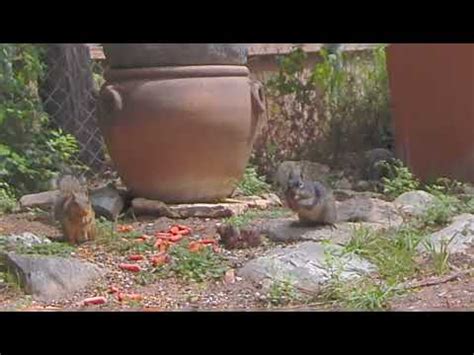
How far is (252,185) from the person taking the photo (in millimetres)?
5020

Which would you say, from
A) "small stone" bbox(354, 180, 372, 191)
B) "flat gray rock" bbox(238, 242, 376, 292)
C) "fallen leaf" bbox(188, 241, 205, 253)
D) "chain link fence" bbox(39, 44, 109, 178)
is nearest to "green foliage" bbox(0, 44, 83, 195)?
"chain link fence" bbox(39, 44, 109, 178)

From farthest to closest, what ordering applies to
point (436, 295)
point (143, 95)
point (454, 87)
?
1. point (454, 87)
2. point (143, 95)
3. point (436, 295)

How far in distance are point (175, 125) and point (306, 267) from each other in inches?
53.1

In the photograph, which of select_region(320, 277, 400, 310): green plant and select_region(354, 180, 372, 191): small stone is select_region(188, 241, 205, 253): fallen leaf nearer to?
select_region(320, 277, 400, 310): green plant

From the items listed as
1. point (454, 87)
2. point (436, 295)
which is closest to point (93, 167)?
point (454, 87)

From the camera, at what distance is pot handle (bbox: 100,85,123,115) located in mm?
4438

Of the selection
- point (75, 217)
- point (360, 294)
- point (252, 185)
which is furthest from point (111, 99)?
point (360, 294)

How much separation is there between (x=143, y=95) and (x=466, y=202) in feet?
5.17

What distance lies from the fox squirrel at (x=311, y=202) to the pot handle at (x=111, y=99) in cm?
101

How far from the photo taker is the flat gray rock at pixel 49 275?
3.25 meters

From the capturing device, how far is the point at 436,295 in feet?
9.78

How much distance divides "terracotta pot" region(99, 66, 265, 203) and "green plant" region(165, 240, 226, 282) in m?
0.80

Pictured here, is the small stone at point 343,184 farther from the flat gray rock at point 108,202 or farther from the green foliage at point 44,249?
the green foliage at point 44,249

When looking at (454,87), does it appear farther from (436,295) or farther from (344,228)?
(436,295)
